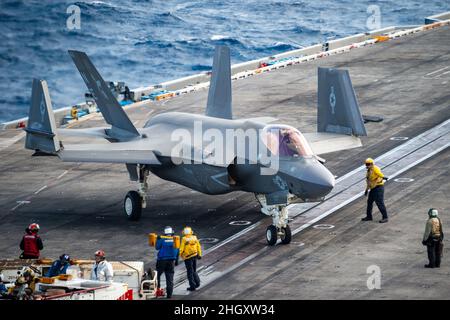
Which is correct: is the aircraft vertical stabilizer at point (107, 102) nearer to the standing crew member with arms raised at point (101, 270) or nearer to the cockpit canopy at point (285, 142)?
the cockpit canopy at point (285, 142)

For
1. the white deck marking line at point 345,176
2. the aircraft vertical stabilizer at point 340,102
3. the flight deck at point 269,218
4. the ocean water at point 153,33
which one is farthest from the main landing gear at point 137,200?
the ocean water at point 153,33

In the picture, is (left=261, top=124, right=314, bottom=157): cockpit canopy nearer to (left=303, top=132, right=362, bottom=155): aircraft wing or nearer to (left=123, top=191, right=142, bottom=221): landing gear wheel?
(left=303, top=132, right=362, bottom=155): aircraft wing

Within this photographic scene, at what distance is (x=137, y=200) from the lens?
39531 millimetres

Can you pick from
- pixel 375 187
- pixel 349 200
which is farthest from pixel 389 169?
pixel 375 187

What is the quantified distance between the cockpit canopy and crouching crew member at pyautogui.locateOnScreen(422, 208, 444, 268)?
4948 millimetres

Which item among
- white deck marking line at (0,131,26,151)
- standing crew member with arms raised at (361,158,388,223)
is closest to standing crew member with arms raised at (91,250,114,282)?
standing crew member with arms raised at (361,158,388,223)

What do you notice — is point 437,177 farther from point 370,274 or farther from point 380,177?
point 370,274

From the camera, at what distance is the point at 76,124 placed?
184ft

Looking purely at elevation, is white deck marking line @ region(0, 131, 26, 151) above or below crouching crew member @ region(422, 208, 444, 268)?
below

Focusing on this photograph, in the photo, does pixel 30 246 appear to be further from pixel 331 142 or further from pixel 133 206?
pixel 331 142

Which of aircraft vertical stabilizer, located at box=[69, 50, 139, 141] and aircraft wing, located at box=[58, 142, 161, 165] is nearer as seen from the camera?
aircraft wing, located at box=[58, 142, 161, 165]

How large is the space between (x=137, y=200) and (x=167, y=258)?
26.4 feet

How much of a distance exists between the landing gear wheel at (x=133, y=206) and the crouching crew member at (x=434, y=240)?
35.1 ft

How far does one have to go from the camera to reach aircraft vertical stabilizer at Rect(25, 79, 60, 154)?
39.1 m
